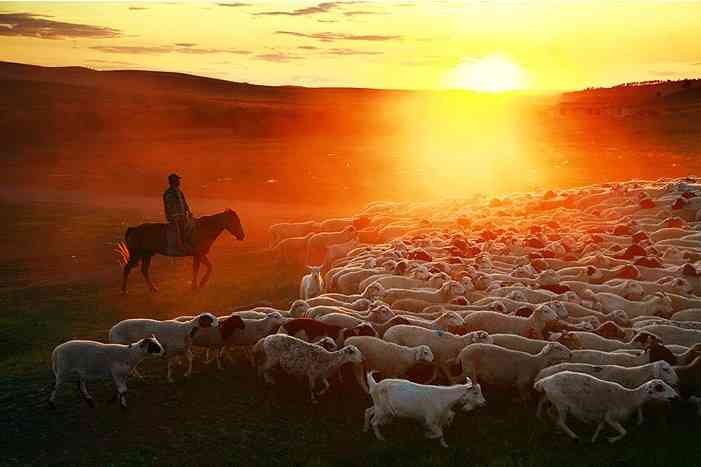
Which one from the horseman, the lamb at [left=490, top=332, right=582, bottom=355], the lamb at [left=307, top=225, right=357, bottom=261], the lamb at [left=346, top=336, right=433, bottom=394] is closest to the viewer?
the lamb at [left=346, top=336, right=433, bottom=394]

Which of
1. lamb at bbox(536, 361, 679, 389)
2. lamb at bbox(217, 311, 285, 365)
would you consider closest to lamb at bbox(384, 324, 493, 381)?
lamb at bbox(536, 361, 679, 389)

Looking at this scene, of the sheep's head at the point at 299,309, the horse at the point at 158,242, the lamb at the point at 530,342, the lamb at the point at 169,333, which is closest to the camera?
the lamb at the point at 530,342

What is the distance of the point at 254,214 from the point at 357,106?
3601 inches

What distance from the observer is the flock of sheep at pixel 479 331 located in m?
9.68

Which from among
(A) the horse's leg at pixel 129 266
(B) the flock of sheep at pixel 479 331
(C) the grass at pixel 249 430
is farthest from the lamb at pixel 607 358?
(A) the horse's leg at pixel 129 266

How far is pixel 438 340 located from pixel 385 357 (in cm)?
99

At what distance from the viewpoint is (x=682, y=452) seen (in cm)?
904

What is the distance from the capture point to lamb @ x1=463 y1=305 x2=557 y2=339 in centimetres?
1217

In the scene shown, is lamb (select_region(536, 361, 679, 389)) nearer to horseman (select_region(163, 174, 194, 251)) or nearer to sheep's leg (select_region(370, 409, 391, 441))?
sheep's leg (select_region(370, 409, 391, 441))

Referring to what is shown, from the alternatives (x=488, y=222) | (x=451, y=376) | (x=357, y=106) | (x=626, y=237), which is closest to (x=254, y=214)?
(x=488, y=222)

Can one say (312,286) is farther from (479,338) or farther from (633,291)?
(633,291)

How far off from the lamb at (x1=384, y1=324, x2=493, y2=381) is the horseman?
374 inches

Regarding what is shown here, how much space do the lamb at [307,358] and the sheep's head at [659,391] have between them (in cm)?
409

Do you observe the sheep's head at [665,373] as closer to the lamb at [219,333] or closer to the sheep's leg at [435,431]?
the sheep's leg at [435,431]
